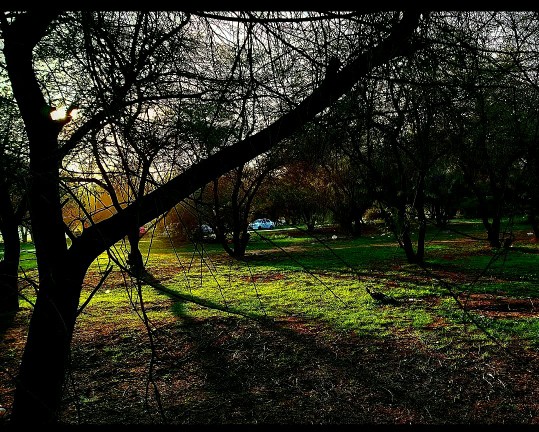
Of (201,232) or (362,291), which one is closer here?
(201,232)

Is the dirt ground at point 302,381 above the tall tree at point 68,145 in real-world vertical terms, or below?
below

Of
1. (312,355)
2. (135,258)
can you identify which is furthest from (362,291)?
(135,258)

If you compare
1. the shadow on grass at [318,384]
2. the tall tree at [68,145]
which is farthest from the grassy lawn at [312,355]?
the tall tree at [68,145]

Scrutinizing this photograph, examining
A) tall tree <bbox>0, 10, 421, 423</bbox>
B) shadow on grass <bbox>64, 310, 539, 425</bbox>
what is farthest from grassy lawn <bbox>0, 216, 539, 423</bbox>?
tall tree <bbox>0, 10, 421, 423</bbox>

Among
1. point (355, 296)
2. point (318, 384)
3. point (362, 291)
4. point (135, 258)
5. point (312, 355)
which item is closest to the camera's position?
point (135, 258)

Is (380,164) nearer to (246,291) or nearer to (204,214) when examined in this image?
(204,214)

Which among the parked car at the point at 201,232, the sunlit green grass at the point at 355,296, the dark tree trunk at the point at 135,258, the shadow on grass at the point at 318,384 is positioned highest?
the parked car at the point at 201,232

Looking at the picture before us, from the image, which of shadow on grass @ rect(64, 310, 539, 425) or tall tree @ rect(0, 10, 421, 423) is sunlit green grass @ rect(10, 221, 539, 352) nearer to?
shadow on grass @ rect(64, 310, 539, 425)

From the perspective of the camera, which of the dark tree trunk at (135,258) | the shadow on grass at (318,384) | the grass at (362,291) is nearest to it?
the dark tree trunk at (135,258)

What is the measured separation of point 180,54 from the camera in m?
2.04

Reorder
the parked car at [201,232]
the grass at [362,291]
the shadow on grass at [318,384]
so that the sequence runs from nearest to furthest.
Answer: the parked car at [201,232] < the shadow on grass at [318,384] < the grass at [362,291]

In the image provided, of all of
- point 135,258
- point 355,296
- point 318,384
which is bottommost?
point 318,384

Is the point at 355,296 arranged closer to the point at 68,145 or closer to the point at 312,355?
the point at 312,355

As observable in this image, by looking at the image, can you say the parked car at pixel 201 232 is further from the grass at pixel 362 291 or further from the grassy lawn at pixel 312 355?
→ the grass at pixel 362 291
